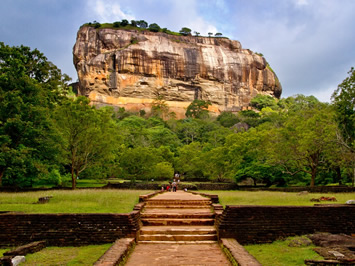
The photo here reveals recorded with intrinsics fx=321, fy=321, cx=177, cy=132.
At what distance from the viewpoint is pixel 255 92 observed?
305ft

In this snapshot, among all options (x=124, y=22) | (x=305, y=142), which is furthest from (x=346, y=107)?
(x=124, y=22)

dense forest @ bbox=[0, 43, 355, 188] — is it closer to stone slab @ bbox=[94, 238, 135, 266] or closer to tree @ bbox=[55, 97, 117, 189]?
tree @ bbox=[55, 97, 117, 189]

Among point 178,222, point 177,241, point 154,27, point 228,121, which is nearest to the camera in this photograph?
point 177,241

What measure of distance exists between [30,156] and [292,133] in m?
18.0

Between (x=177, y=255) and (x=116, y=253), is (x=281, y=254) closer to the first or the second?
(x=177, y=255)

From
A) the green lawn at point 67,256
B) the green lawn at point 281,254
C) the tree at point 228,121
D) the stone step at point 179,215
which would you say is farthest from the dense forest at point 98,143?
the tree at point 228,121

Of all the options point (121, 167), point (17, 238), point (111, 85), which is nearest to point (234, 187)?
point (121, 167)

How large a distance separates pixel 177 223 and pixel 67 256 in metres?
3.35

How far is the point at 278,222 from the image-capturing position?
7973mm

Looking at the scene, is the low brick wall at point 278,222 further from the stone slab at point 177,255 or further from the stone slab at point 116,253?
the stone slab at point 116,253

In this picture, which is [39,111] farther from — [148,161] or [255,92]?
[255,92]

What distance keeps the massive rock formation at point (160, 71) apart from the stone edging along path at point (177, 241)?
240 ft

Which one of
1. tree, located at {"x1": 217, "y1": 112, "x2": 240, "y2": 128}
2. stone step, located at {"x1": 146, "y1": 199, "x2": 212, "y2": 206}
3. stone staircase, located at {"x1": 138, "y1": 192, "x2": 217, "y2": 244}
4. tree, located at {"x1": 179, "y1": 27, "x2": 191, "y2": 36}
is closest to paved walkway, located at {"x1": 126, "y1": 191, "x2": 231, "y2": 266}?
stone staircase, located at {"x1": 138, "y1": 192, "x2": 217, "y2": 244}

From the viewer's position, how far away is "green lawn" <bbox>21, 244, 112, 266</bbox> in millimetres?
6070
